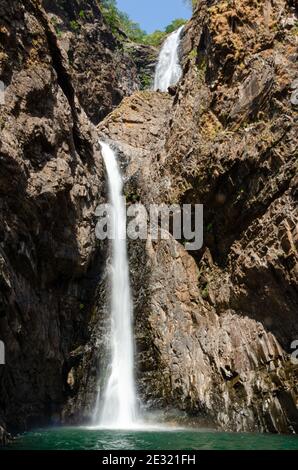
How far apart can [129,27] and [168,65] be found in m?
22.2

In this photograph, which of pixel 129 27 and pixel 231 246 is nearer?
pixel 231 246

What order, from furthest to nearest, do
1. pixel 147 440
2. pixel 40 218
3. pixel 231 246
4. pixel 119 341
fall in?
pixel 119 341
pixel 231 246
pixel 40 218
pixel 147 440

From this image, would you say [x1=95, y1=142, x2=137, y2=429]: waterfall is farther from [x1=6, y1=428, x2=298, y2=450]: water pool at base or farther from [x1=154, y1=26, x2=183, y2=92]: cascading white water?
[x1=154, y1=26, x2=183, y2=92]: cascading white water

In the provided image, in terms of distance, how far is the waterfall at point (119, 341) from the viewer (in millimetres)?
18516

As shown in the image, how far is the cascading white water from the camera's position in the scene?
43.5 meters

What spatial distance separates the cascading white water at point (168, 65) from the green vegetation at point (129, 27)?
17.7 ft

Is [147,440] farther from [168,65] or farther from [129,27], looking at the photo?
[129,27]

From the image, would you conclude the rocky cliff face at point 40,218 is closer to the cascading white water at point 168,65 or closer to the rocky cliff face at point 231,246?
the rocky cliff face at point 231,246

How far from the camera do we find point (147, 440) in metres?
13.8

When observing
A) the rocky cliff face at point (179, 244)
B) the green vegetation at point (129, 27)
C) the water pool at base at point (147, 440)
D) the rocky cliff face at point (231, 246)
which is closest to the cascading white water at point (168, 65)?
the green vegetation at point (129, 27)

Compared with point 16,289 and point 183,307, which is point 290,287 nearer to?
point 183,307

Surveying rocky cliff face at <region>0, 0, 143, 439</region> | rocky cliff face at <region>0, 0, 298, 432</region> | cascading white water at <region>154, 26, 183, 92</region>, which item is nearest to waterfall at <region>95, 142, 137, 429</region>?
rocky cliff face at <region>0, 0, 298, 432</region>

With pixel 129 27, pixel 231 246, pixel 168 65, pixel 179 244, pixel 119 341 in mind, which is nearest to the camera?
pixel 231 246

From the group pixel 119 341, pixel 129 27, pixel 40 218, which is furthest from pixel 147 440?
pixel 129 27
